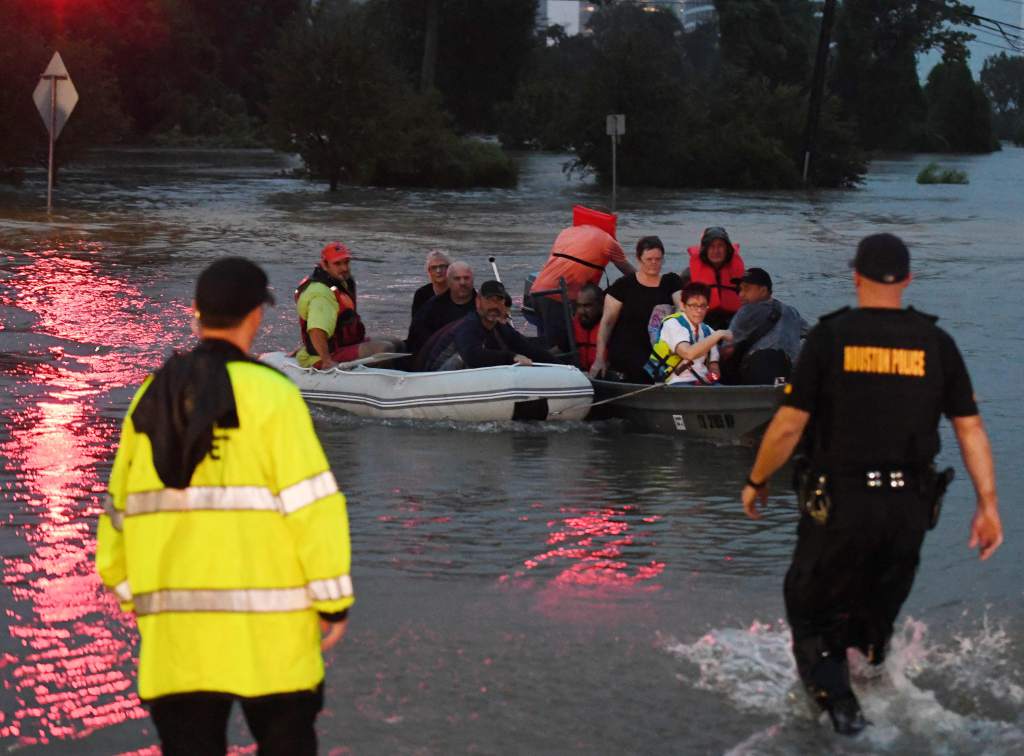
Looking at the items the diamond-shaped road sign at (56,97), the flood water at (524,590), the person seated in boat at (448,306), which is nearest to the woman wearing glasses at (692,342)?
the flood water at (524,590)

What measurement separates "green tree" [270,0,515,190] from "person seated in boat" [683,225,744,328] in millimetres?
A: 36755

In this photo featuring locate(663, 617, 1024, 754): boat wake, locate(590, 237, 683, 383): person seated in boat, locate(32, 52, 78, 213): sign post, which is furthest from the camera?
locate(32, 52, 78, 213): sign post

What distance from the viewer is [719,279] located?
1373cm

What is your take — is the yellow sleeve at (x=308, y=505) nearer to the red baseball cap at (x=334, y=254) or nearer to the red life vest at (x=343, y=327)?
the red baseball cap at (x=334, y=254)

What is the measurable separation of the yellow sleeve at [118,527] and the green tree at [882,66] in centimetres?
10973

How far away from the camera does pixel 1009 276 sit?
28.7 m

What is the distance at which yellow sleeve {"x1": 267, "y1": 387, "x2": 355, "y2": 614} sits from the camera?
168 inches

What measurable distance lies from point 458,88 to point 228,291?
82.6 meters

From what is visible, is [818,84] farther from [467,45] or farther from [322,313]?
[322,313]

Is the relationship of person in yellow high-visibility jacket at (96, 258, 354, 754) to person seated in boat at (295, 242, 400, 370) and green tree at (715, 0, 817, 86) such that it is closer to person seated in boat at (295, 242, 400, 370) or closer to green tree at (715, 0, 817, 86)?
person seated in boat at (295, 242, 400, 370)

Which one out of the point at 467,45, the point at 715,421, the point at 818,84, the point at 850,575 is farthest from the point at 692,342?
the point at 467,45

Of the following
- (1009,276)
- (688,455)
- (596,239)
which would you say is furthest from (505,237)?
(688,455)

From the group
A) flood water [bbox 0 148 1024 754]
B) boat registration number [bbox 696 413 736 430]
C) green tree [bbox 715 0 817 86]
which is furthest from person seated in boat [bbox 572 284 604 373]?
green tree [bbox 715 0 817 86]

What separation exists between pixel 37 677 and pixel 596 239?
28.9ft
